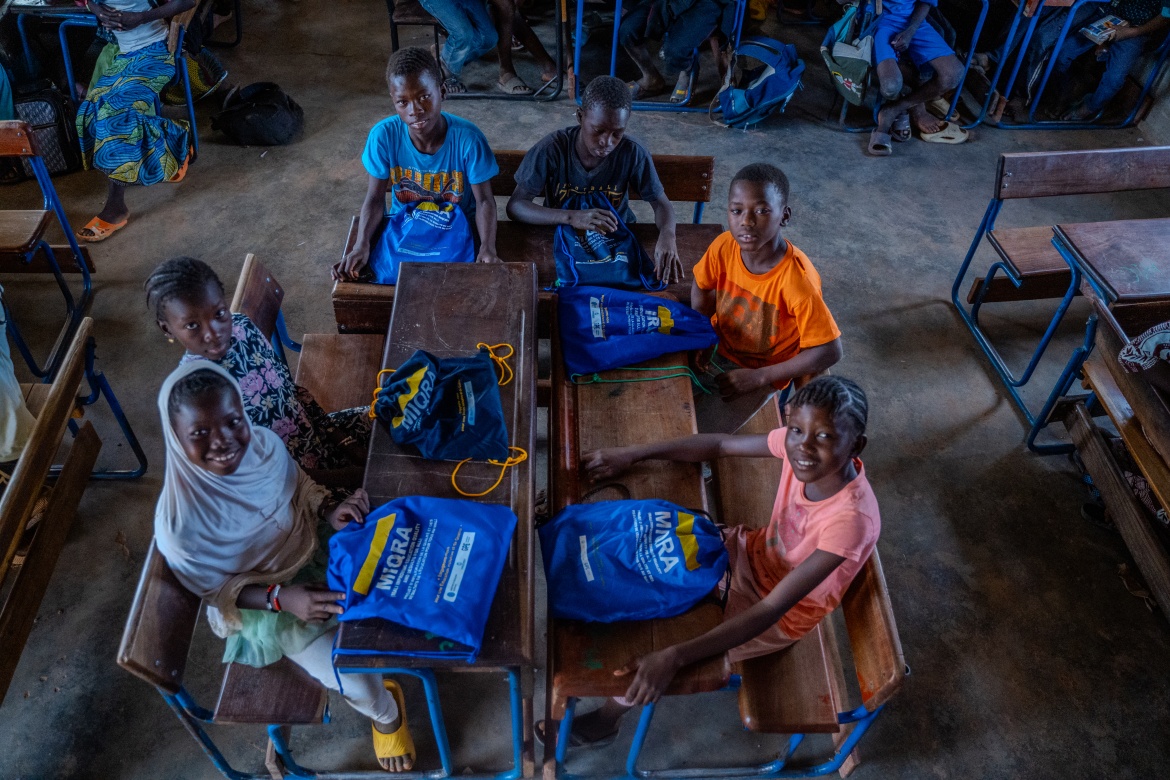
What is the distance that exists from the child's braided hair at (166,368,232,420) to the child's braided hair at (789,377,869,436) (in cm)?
136

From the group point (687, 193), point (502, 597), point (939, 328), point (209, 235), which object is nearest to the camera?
point (502, 597)

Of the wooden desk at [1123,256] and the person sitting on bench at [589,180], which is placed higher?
the person sitting on bench at [589,180]

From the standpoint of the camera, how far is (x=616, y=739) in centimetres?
263

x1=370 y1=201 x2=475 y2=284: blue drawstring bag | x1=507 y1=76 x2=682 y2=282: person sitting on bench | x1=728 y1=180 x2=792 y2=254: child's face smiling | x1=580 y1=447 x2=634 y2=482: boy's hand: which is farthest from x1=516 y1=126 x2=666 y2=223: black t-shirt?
x1=580 y1=447 x2=634 y2=482: boy's hand

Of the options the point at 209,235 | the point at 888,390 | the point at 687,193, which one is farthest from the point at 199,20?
the point at 888,390

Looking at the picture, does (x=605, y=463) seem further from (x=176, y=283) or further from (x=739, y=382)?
(x=176, y=283)

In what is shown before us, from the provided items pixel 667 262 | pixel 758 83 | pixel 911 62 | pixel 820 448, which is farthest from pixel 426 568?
pixel 911 62

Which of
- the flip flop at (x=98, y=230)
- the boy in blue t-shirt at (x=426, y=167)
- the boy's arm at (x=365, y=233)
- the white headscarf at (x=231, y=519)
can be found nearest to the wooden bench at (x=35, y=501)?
the white headscarf at (x=231, y=519)

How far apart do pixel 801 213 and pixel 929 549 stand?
249 centimetres

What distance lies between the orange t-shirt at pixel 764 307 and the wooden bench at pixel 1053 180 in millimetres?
1563

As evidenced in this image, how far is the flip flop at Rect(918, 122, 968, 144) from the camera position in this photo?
5824 millimetres

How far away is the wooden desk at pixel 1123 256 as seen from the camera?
10.3 ft

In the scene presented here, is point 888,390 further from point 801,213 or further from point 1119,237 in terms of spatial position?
point 801,213

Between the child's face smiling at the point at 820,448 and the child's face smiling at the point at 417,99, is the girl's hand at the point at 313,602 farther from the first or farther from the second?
the child's face smiling at the point at 417,99
